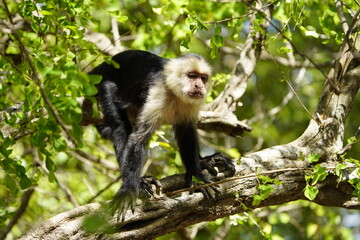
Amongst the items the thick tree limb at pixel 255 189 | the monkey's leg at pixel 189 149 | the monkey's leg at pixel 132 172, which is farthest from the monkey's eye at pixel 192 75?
the thick tree limb at pixel 255 189

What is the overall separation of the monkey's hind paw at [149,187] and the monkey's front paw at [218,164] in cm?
84

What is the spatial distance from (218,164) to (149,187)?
0.99 m

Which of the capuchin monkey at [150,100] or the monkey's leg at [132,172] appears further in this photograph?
the capuchin monkey at [150,100]

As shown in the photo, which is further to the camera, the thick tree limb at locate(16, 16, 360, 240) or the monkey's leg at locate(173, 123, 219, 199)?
the monkey's leg at locate(173, 123, 219, 199)

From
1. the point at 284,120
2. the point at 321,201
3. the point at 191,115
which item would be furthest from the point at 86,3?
the point at 284,120

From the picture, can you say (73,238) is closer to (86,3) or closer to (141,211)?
(141,211)

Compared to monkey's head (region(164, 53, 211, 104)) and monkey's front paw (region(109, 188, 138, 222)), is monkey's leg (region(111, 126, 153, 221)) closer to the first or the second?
monkey's front paw (region(109, 188, 138, 222))

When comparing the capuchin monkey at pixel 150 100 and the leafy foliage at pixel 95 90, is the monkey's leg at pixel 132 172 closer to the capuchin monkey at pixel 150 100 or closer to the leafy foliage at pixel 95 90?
the capuchin monkey at pixel 150 100

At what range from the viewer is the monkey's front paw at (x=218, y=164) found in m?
5.76

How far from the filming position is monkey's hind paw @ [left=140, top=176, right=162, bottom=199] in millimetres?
5409

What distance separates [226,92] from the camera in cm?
734

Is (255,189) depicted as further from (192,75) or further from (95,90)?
(95,90)

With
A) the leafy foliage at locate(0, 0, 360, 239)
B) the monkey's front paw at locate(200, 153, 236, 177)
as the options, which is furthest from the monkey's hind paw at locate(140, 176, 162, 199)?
the leafy foliage at locate(0, 0, 360, 239)

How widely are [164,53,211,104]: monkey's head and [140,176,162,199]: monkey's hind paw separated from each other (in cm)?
145
